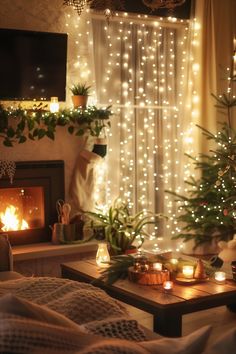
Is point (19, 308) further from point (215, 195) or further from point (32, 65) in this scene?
point (215, 195)

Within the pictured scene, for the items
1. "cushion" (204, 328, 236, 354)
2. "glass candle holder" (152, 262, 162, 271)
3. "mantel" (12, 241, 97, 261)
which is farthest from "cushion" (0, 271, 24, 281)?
"cushion" (204, 328, 236, 354)

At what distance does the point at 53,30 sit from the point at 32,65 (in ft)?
1.54

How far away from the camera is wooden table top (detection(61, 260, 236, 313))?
279cm

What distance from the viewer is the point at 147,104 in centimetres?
551

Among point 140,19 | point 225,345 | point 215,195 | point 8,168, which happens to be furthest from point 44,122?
point 225,345

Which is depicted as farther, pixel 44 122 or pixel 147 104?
pixel 147 104

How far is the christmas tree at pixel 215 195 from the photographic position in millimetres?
5066

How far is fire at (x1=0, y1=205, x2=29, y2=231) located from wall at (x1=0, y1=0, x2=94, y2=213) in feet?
1.53

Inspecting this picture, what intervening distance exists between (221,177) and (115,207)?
104cm

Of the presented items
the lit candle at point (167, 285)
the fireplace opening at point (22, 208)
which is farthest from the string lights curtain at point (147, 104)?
the lit candle at point (167, 285)

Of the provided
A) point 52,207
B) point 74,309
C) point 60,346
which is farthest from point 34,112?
point 60,346

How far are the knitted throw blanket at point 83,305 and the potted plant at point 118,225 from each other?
2382 millimetres

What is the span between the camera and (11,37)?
457cm

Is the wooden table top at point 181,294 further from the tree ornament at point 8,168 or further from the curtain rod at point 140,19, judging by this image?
the curtain rod at point 140,19
